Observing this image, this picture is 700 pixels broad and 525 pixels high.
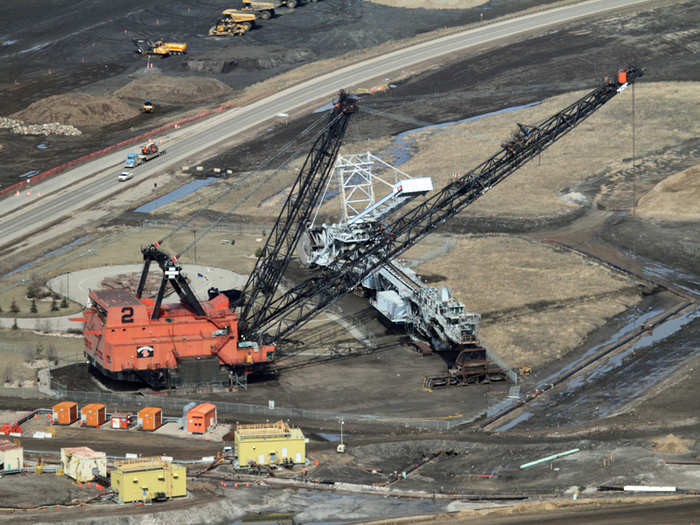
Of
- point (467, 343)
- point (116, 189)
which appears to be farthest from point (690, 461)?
point (116, 189)

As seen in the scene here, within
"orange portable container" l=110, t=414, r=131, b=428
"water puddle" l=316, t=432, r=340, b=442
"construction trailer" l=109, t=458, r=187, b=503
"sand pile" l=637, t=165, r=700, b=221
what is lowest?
"construction trailer" l=109, t=458, r=187, b=503

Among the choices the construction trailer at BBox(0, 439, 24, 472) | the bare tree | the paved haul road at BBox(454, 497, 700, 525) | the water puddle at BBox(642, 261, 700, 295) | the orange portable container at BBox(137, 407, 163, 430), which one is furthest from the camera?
the water puddle at BBox(642, 261, 700, 295)

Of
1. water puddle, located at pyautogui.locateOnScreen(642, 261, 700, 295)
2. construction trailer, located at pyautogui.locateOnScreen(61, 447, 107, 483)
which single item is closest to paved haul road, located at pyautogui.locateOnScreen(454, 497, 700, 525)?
construction trailer, located at pyautogui.locateOnScreen(61, 447, 107, 483)

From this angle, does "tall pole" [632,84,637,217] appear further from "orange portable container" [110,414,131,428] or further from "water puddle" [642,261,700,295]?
"orange portable container" [110,414,131,428]

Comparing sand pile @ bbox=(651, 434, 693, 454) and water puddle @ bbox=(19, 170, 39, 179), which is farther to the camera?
water puddle @ bbox=(19, 170, 39, 179)

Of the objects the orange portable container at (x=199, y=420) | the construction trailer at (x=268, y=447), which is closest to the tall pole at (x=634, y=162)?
the orange portable container at (x=199, y=420)

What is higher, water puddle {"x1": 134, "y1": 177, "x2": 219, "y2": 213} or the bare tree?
water puddle {"x1": 134, "y1": 177, "x2": 219, "y2": 213}

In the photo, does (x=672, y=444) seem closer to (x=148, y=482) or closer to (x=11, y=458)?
(x=148, y=482)
